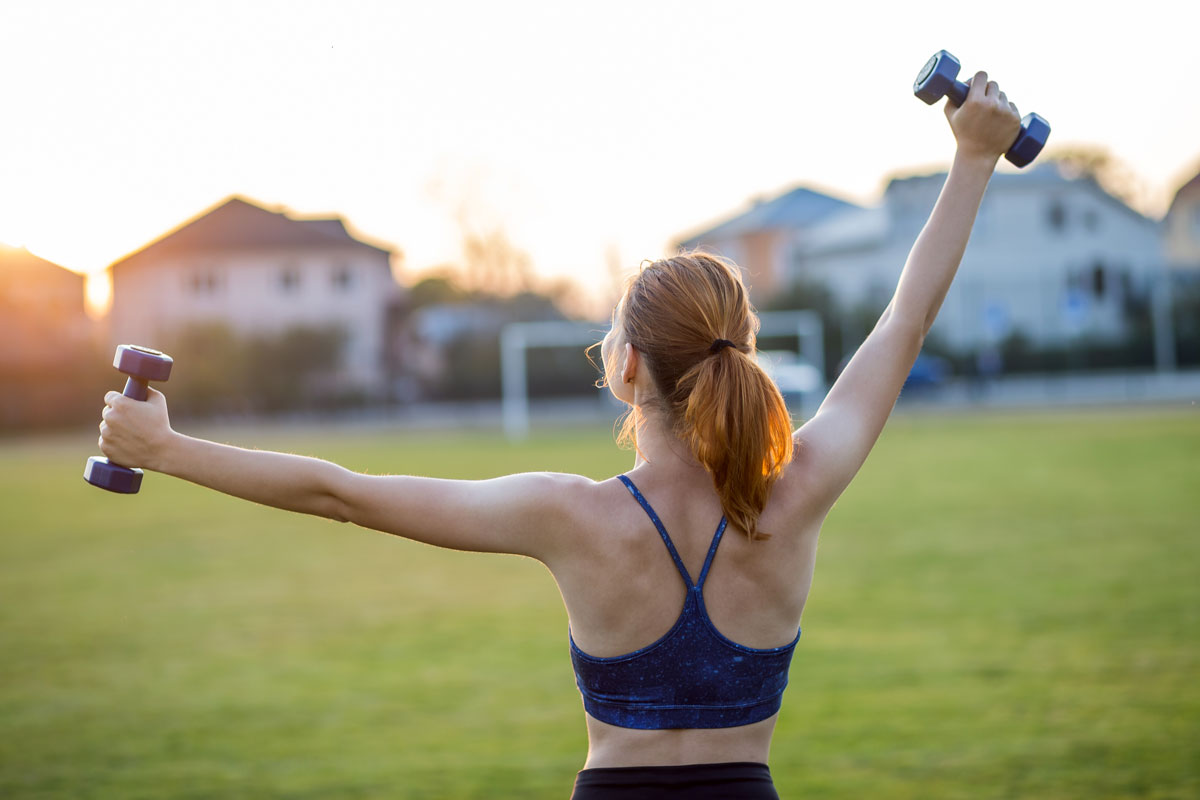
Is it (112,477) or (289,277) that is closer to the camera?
(112,477)

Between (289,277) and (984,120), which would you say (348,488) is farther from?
(289,277)

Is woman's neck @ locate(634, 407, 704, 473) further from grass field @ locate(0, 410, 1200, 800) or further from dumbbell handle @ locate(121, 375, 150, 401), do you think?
grass field @ locate(0, 410, 1200, 800)

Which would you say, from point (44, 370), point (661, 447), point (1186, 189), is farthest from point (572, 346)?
point (661, 447)

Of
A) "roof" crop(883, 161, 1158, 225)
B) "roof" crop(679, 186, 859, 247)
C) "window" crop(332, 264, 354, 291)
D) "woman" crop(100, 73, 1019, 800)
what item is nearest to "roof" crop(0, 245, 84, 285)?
"woman" crop(100, 73, 1019, 800)

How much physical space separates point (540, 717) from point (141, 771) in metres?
1.80

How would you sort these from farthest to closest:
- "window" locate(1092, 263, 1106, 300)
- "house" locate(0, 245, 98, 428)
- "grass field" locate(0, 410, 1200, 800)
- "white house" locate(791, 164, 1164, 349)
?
"window" locate(1092, 263, 1106, 300)
"white house" locate(791, 164, 1164, 349)
"house" locate(0, 245, 98, 428)
"grass field" locate(0, 410, 1200, 800)

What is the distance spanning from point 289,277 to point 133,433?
2828 centimetres

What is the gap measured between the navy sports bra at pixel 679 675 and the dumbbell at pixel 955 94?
819 millimetres

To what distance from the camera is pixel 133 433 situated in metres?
1.58

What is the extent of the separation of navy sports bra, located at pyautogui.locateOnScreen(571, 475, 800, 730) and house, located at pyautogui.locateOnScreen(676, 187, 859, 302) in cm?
4409

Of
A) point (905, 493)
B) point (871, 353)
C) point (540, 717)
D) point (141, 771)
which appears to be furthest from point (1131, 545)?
point (871, 353)

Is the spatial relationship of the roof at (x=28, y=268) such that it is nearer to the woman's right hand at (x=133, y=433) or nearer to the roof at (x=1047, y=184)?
the woman's right hand at (x=133, y=433)

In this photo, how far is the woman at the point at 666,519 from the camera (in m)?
1.58

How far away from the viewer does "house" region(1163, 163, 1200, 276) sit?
48.6 metres
